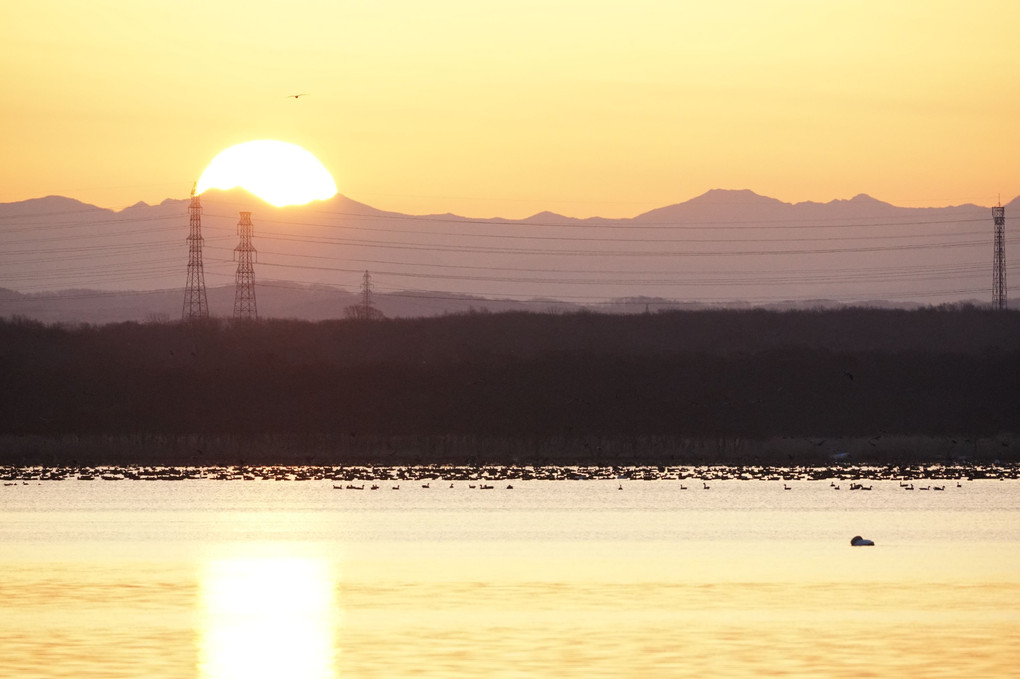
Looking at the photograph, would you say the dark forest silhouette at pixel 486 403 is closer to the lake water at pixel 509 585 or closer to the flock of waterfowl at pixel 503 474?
the flock of waterfowl at pixel 503 474

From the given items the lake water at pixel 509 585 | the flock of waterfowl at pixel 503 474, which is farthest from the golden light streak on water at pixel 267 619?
the flock of waterfowl at pixel 503 474

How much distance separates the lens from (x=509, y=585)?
2967cm

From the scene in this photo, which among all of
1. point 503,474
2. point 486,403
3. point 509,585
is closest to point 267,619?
point 509,585

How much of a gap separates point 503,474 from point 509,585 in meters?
32.0

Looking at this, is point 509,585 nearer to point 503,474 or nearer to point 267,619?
point 267,619

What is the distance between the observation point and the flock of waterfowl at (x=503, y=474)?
192 feet

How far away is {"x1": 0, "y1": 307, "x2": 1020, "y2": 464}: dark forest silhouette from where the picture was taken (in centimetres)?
7712

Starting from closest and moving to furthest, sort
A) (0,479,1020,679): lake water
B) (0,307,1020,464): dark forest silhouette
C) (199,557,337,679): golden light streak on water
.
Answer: (199,557,337,679): golden light streak on water → (0,479,1020,679): lake water → (0,307,1020,464): dark forest silhouette

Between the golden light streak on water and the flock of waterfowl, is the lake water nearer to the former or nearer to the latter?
the golden light streak on water

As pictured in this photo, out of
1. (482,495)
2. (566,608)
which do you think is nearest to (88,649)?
(566,608)

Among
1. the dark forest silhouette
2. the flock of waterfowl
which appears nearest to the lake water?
the flock of waterfowl

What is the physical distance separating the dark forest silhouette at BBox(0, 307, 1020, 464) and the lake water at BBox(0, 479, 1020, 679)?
25.2m

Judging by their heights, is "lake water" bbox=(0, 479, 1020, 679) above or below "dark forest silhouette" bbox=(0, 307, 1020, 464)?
Result: below

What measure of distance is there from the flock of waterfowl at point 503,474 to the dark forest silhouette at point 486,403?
4.77m
